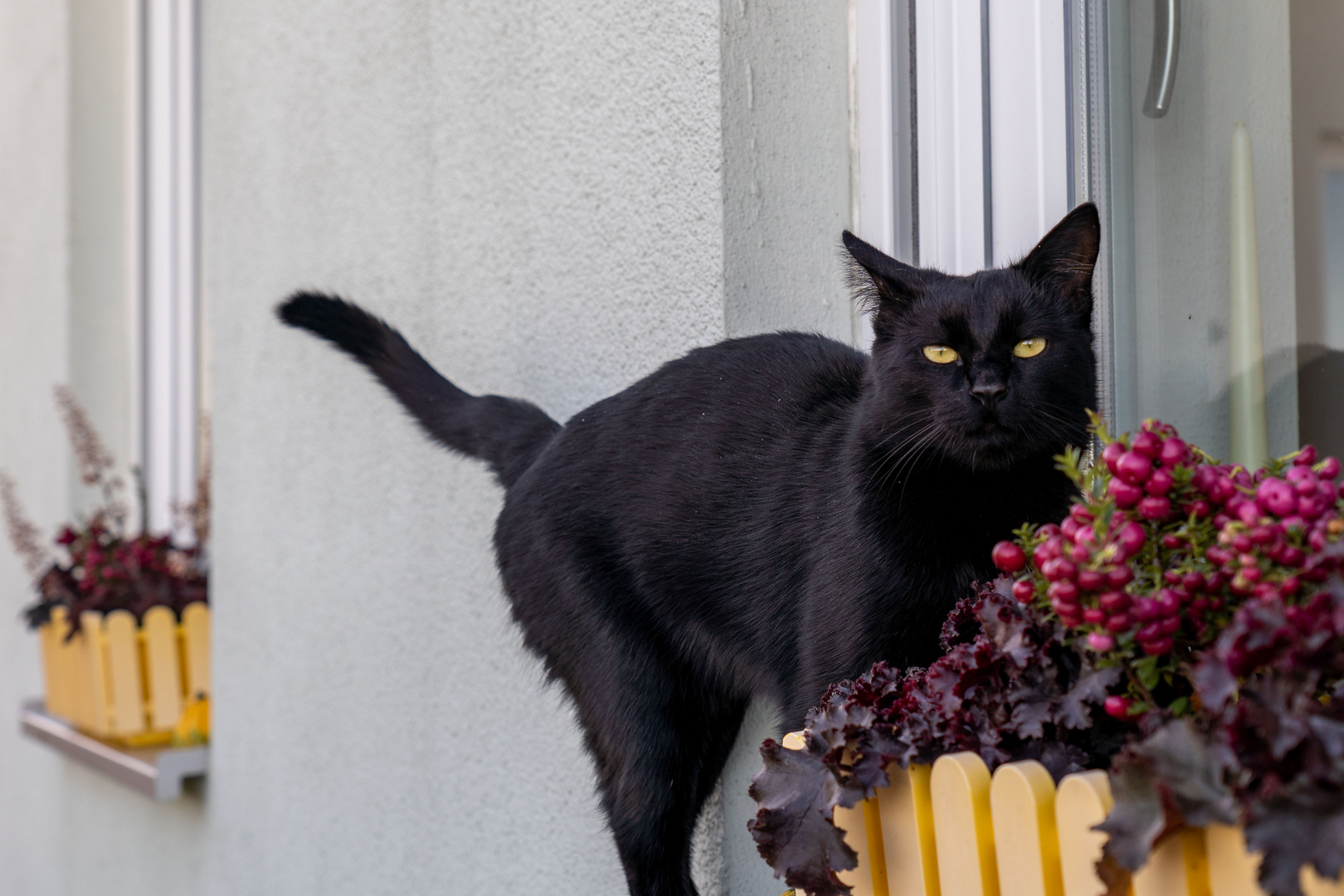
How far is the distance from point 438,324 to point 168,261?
1.75 metres

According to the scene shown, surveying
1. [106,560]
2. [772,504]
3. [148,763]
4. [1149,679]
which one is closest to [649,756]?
[772,504]

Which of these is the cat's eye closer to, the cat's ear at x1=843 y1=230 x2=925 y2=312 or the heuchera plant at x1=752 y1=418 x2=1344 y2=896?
the cat's ear at x1=843 y1=230 x2=925 y2=312

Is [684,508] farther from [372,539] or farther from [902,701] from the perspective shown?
[372,539]

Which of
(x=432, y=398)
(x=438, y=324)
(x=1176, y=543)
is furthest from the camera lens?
(x=438, y=324)

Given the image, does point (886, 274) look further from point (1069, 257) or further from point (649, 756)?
point (649, 756)

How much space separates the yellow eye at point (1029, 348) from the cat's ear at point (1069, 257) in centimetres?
6

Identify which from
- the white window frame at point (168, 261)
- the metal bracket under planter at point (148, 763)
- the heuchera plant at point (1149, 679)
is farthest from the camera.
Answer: the white window frame at point (168, 261)

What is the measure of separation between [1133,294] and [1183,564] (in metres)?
0.60

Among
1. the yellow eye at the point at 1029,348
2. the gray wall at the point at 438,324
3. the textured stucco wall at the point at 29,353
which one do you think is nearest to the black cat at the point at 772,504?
the yellow eye at the point at 1029,348

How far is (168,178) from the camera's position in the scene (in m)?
3.16

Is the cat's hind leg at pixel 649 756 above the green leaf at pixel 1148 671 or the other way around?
the other way around

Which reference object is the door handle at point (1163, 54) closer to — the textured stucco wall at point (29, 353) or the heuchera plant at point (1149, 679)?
the heuchera plant at point (1149, 679)

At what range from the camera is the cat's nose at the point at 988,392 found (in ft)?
2.95

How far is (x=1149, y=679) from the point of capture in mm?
634
